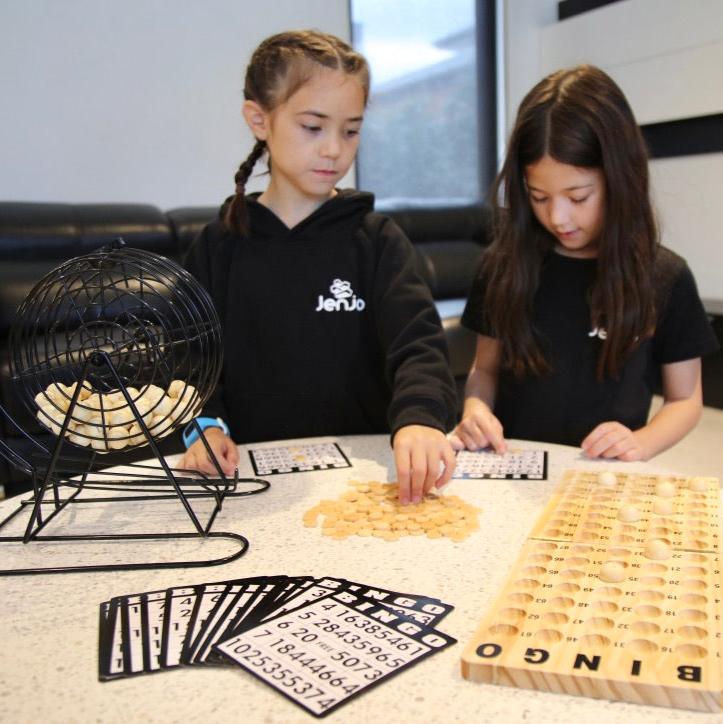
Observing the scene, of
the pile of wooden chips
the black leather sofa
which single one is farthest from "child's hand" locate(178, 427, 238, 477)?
the black leather sofa

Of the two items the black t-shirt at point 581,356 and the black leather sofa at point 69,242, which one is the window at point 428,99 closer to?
the black leather sofa at point 69,242

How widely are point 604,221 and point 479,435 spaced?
1.44ft

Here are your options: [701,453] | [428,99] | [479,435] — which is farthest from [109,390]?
[428,99]

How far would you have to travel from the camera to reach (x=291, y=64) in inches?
51.3

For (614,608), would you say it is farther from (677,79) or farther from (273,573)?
(677,79)

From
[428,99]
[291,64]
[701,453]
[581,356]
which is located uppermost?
[428,99]

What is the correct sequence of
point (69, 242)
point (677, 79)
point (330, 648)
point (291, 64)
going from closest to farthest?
point (330, 648) → point (291, 64) → point (69, 242) → point (677, 79)

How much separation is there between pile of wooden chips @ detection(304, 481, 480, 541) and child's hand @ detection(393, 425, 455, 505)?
2 cm

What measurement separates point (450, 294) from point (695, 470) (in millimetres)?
1611

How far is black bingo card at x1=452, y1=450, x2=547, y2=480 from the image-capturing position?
103 centimetres

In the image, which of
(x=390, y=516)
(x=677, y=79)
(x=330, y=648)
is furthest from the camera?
(x=677, y=79)

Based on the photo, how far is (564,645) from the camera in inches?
22.8

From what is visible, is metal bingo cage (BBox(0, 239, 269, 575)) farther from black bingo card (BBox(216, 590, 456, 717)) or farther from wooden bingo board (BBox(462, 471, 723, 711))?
wooden bingo board (BBox(462, 471, 723, 711))

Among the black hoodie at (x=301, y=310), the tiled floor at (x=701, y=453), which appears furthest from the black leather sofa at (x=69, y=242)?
the black hoodie at (x=301, y=310)
